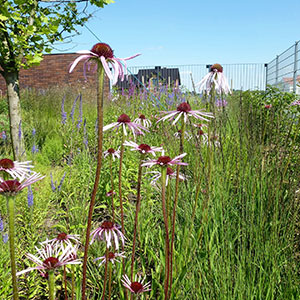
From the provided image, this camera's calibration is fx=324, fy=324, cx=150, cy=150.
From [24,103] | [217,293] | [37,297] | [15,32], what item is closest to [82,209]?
[37,297]

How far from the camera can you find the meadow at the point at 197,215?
1324 millimetres

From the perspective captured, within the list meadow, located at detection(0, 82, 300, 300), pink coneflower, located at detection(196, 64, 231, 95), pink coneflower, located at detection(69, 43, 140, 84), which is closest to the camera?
pink coneflower, located at detection(69, 43, 140, 84)

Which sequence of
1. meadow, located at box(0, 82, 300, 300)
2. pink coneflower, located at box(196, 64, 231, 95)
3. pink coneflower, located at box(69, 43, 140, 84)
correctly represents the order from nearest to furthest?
1. pink coneflower, located at box(69, 43, 140, 84)
2. meadow, located at box(0, 82, 300, 300)
3. pink coneflower, located at box(196, 64, 231, 95)

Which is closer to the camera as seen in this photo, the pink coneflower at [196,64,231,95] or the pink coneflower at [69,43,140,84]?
the pink coneflower at [69,43,140,84]

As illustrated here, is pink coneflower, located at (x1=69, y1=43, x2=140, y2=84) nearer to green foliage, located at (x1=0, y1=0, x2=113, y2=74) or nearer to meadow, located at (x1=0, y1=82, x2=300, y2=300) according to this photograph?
meadow, located at (x1=0, y1=82, x2=300, y2=300)

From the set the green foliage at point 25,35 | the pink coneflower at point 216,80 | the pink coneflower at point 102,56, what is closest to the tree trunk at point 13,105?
the green foliage at point 25,35

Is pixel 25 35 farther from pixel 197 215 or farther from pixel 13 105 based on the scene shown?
pixel 197 215

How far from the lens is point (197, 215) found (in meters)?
1.95

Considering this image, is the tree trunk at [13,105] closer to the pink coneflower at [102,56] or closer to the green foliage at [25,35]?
the green foliage at [25,35]

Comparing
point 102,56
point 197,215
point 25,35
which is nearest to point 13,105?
point 25,35

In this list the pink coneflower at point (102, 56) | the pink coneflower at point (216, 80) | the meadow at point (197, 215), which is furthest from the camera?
the pink coneflower at point (216, 80)

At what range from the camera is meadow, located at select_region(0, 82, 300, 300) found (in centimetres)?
132

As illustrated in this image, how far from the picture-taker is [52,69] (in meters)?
18.9

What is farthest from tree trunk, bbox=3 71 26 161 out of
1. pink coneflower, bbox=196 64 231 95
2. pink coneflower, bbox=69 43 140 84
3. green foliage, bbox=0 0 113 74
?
pink coneflower, bbox=69 43 140 84
